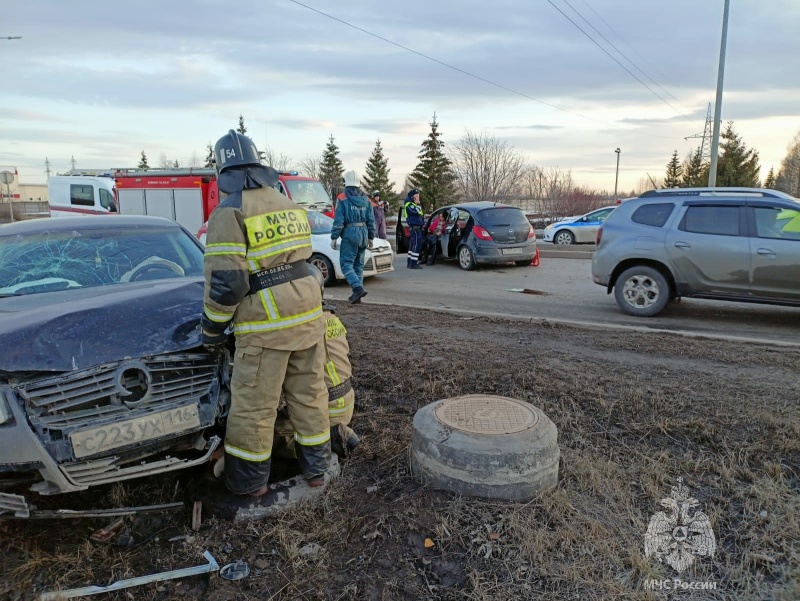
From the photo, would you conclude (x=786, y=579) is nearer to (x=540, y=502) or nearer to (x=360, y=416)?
(x=540, y=502)

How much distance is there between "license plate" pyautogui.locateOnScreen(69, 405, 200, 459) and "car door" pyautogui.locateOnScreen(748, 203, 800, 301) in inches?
279

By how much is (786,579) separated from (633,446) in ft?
4.06

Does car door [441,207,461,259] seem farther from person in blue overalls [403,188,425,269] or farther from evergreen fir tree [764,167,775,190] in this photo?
evergreen fir tree [764,167,775,190]

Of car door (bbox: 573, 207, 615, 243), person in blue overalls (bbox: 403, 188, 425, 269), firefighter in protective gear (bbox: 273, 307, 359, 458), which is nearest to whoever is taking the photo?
firefighter in protective gear (bbox: 273, 307, 359, 458)

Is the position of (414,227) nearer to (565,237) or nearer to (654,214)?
(654,214)

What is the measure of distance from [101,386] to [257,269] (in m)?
0.94

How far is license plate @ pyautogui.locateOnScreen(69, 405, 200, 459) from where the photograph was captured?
258 cm

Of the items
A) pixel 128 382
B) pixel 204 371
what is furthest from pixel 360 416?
pixel 128 382

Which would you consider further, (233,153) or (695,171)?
(695,171)

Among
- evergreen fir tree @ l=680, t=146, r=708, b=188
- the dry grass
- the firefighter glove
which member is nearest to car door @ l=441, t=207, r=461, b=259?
the dry grass

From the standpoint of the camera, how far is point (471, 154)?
47000 mm

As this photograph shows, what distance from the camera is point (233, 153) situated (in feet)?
10.1

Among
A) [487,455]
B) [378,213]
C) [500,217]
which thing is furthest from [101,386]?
[378,213]

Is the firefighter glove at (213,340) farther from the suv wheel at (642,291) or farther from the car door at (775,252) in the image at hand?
the car door at (775,252)
